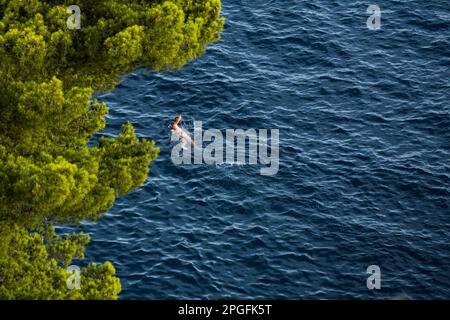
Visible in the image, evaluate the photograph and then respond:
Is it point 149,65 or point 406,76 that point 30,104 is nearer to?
point 149,65

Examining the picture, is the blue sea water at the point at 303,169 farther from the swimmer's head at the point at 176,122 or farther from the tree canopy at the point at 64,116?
the tree canopy at the point at 64,116

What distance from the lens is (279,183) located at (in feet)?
139

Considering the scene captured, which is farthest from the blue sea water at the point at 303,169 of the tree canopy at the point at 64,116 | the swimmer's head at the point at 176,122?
the tree canopy at the point at 64,116

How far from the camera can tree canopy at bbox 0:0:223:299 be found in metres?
22.5

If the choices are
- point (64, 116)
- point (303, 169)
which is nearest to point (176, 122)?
point (303, 169)

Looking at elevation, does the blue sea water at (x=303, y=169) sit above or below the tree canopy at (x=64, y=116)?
below

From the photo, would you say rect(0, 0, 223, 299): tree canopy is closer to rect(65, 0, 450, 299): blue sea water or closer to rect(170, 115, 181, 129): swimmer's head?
rect(65, 0, 450, 299): blue sea water

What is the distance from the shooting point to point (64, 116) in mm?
23188

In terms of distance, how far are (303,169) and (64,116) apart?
878 inches

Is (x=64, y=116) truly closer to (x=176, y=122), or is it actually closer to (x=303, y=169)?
(x=176, y=122)

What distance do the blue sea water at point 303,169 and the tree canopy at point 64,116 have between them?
34.5ft

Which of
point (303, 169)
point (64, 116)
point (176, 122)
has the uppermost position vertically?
point (64, 116)

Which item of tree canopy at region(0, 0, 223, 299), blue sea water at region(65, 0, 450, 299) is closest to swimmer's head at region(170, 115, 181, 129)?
blue sea water at region(65, 0, 450, 299)

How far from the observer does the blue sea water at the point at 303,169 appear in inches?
1455
